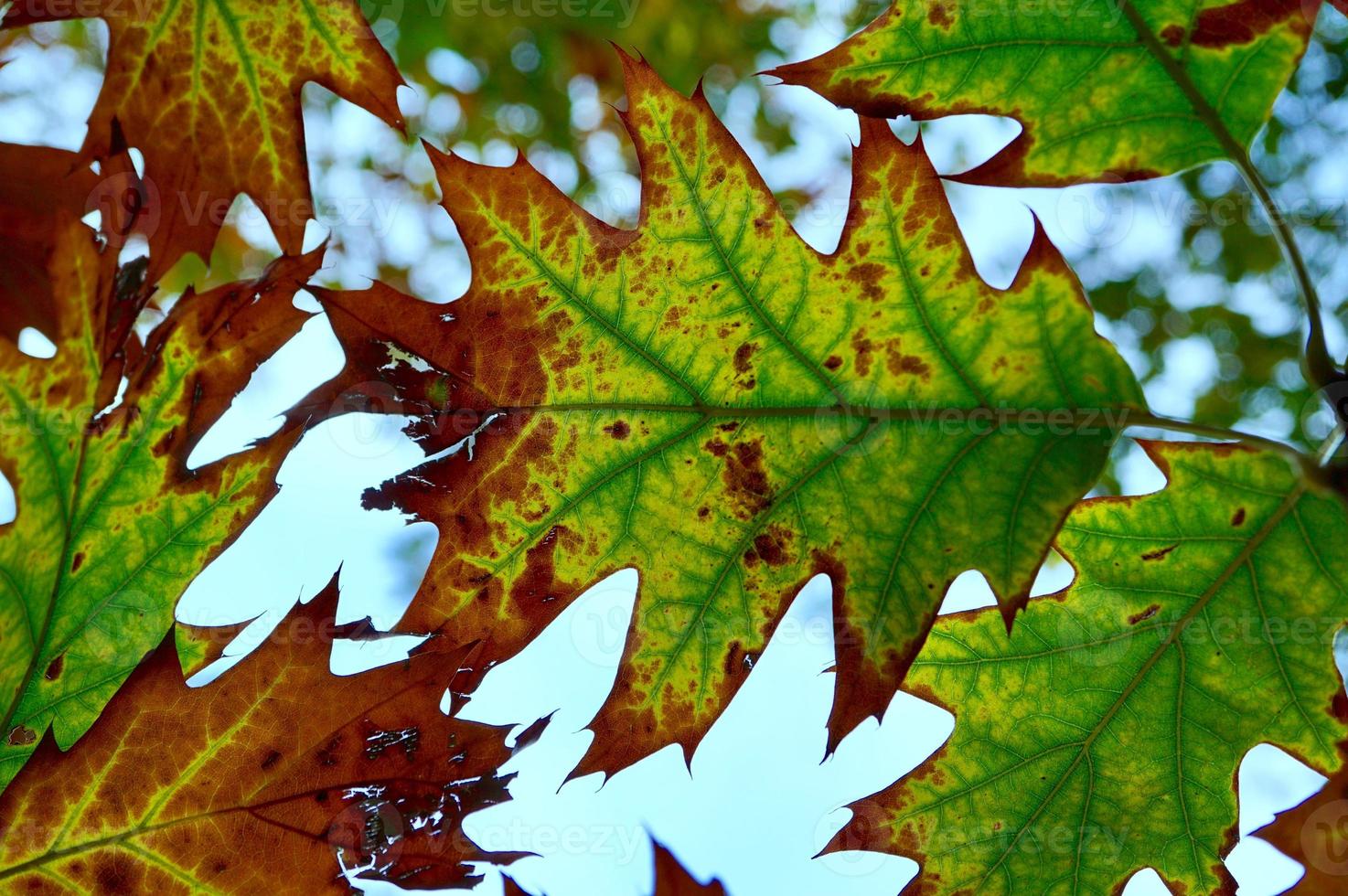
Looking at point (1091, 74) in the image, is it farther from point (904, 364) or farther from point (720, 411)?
point (720, 411)

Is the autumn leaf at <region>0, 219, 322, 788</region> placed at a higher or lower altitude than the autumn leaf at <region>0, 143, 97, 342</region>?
lower

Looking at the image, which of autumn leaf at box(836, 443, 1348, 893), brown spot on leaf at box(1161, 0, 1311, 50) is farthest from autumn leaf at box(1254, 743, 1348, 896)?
brown spot on leaf at box(1161, 0, 1311, 50)

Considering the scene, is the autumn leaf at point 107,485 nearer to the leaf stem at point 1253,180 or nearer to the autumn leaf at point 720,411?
the autumn leaf at point 720,411

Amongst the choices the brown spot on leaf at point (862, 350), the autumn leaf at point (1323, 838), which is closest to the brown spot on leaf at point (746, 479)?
the brown spot on leaf at point (862, 350)

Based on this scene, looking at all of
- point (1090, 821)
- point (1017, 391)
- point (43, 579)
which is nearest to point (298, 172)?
point (43, 579)

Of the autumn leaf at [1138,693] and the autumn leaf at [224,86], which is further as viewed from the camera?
the autumn leaf at [224,86]

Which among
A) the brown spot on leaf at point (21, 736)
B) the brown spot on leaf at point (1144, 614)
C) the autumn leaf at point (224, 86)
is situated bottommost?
the brown spot on leaf at point (21, 736)

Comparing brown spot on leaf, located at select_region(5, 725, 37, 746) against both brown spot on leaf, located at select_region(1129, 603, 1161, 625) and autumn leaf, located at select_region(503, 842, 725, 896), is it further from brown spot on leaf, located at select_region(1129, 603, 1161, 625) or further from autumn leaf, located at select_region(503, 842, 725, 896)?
brown spot on leaf, located at select_region(1129, 603, 1161, 625)
